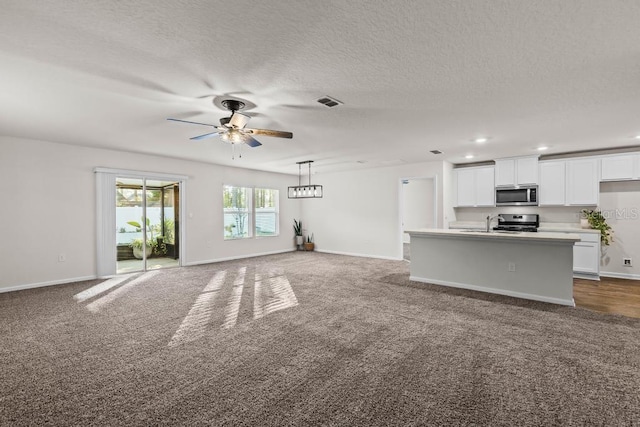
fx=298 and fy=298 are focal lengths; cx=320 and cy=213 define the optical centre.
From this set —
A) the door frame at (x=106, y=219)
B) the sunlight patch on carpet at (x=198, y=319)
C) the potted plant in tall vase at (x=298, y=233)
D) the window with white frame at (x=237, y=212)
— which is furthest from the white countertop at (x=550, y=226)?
the door frame at (x=106, y=219)

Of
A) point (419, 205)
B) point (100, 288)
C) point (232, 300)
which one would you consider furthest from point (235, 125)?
point (419, 205)

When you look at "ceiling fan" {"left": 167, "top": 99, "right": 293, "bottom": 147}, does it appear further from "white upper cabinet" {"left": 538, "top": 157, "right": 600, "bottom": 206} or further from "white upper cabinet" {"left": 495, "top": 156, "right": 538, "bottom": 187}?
"white upper cabinet" {"left": 538, "top": 157, "right": 600, "bottom": 206}

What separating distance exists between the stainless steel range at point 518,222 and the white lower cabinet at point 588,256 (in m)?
0.79

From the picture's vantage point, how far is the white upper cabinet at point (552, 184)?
6.08 meters

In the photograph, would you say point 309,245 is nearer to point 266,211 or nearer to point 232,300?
point 266,211

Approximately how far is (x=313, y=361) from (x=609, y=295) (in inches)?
192

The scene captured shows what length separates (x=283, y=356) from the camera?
2684 millimetres

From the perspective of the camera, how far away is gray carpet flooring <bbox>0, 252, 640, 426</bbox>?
1945 millimetres

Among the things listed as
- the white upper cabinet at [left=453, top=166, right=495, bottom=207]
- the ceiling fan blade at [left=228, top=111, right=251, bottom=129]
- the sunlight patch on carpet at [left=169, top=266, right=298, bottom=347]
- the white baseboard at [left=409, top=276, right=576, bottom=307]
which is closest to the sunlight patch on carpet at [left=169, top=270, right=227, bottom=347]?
the sunlight patch on carpet at [left=169, top=266, right=298, bottom=347]

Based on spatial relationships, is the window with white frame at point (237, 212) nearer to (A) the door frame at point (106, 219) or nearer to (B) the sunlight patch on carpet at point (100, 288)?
(A) the door frame at point (106, 219)

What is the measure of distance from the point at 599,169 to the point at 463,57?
5.36 m

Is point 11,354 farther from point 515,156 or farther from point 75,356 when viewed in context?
point 515,156

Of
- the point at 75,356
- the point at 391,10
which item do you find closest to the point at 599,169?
the point at 391,10

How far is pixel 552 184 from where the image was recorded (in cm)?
618
